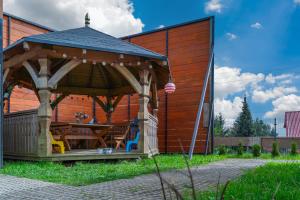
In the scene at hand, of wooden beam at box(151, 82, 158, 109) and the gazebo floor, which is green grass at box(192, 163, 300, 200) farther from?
wooden beam at box(151, 82, 158, 109)

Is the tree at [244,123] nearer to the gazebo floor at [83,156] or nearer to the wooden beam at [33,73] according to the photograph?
the gazebo floor at [83,156]

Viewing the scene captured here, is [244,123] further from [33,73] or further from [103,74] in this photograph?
[33,73]

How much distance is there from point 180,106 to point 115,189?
889 cm

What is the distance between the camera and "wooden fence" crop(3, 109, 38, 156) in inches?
319

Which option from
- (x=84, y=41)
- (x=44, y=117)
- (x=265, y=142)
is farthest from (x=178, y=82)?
(x=44, y=117)

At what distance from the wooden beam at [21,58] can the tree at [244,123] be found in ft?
95.6

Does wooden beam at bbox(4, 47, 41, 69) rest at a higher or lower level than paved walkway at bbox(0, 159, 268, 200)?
higher

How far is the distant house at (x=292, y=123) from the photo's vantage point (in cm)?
2764

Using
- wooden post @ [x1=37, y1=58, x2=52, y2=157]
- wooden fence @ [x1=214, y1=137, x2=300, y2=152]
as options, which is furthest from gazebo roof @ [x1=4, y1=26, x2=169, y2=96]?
wooden fence @ [x1=214, y1=137, x2=300, y2=152]

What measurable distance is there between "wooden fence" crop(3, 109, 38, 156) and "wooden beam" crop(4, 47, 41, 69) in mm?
1349

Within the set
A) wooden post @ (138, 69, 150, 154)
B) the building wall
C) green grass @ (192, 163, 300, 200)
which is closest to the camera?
green grass @ (192, 163, 300, 200)

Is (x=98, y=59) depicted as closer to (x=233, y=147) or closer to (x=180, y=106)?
(x=180, y=106)

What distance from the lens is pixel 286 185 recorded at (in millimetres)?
4270

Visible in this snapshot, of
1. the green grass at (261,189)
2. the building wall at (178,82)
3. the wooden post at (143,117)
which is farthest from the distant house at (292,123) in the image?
the green grass at (261,189)
